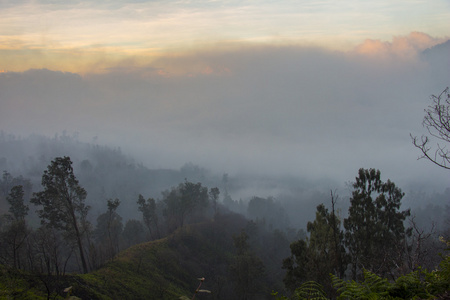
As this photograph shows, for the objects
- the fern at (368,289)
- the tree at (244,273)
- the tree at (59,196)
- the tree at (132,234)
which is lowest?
the tree at (244,273)

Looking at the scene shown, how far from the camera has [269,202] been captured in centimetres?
14738

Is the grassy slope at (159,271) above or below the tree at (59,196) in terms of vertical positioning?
below

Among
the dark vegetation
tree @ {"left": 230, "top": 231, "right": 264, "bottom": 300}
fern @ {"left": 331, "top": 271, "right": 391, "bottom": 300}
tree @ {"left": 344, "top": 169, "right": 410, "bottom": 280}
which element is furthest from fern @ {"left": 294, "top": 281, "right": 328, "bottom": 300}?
tree @ {"left": 230, "top": 231, "right": 264, "bottom": 300}

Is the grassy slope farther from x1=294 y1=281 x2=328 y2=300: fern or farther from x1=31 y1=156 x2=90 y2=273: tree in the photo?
x1=294 y1=281 x2=328 y2=300: fern

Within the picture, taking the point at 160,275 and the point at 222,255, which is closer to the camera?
the point at 160,275

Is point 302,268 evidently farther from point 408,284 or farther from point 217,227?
point 217,227

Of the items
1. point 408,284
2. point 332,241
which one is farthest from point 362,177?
point 408,284

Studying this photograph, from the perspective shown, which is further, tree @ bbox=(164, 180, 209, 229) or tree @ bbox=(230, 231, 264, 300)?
tree @ bbox=(164, 180, 209, 229)

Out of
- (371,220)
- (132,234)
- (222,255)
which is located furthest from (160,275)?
(132,234)

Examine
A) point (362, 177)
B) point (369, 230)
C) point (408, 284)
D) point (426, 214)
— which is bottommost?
point (426, 214)

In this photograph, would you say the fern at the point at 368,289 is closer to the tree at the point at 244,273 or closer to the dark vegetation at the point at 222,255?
the dark vegetation at the point at 222,255

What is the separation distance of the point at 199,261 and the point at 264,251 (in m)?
24.7

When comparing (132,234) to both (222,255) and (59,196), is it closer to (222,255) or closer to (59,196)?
(222,255)

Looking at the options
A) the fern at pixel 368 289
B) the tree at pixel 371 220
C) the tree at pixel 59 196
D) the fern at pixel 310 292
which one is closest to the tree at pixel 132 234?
the tree at pixel 59 196
